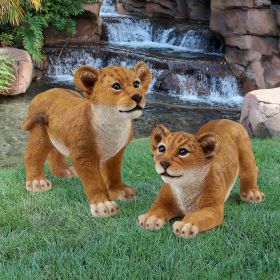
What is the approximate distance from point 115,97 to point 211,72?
935cm

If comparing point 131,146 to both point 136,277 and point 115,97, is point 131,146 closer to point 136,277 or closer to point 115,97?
point 115,97

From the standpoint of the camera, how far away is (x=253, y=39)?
1262 centimetres

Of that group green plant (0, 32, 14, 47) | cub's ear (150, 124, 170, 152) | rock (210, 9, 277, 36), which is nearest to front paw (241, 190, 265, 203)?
cub's ear (150, 124, 170, 152)

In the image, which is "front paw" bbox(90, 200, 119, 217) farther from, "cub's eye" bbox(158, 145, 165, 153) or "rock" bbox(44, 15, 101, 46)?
"rock" bbox(44, 15, 101, 46)

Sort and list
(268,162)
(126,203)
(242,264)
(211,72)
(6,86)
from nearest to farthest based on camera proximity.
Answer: (242,264) < (126,203) < (268,162) < (6,86) < (211,72)

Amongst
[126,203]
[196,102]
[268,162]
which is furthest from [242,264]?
[196,102]

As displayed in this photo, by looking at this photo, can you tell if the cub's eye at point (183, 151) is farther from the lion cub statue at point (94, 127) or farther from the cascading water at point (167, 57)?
the cascading water at point (167, 57)

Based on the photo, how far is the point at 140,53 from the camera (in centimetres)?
1266

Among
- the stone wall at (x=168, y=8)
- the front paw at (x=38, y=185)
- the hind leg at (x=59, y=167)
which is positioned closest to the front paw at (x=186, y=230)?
the front paw at (x=38, y=185)

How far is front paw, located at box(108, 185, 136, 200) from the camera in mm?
3525

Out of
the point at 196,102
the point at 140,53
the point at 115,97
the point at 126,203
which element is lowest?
the point at 196,102

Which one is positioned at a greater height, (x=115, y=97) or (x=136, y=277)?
(x=115, y=97)

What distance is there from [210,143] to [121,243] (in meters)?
0.78

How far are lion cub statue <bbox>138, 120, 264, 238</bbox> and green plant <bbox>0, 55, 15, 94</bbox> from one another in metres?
8.37
